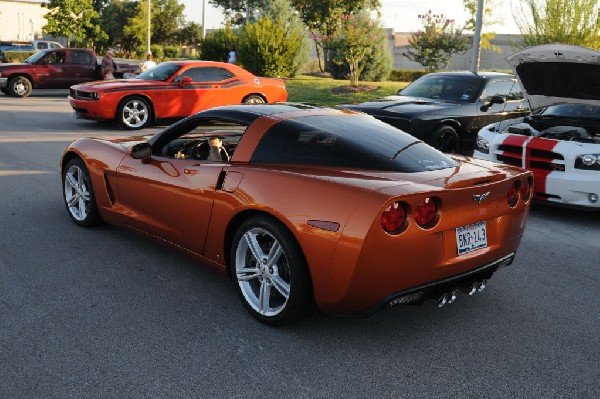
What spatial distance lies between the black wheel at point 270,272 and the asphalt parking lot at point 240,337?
0.47 feet

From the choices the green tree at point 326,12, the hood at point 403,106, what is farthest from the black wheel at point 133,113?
the green tree at point 326,12

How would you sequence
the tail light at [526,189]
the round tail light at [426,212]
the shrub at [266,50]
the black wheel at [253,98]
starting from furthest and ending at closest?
the shrub at [266,50] → the black wheel at [253,98] → the tail light at [526,189] → the round tail light at [426,212]

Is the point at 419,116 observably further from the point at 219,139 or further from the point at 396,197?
the point at 396,197

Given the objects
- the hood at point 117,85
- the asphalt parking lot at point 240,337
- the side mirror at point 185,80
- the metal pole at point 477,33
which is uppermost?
the metal pole at point 477,33

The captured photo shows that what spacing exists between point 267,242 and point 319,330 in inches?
25.7

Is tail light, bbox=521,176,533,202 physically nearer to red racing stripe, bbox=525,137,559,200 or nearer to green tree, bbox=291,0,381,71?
red racing stripe, bbox=525,137,559,200

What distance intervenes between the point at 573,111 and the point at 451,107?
217 centimetres

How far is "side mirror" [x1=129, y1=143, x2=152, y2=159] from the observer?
511 centimetres

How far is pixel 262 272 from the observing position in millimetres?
4008

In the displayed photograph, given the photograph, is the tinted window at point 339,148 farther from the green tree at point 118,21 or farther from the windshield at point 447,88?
the green tree at point 118,21

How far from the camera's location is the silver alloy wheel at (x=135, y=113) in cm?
1386

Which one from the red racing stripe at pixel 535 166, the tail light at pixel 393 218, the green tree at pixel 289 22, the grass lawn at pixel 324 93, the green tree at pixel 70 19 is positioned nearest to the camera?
→ the tail light at pixel 393 218

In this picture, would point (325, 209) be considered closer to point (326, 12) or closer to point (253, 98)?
point (253, 98)

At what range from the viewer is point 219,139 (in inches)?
202
